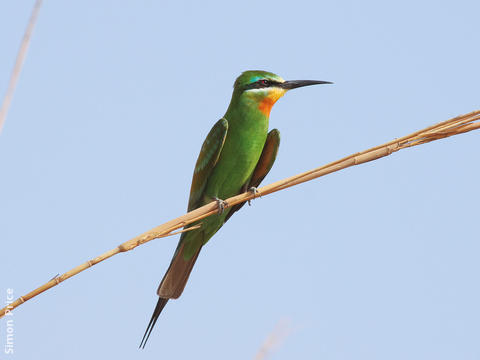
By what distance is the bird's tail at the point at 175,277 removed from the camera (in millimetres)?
3326

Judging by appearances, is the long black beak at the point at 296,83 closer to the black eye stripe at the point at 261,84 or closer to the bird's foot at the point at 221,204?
the black eye stripe at the point at 261,84

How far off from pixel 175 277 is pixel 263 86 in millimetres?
1292

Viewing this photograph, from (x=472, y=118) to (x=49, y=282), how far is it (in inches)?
48.7

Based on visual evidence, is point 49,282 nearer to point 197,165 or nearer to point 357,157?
point 357,157

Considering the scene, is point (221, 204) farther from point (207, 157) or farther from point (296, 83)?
point (296, 83)

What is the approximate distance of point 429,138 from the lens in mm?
1869

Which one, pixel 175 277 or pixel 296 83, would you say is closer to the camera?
pixel 175 277

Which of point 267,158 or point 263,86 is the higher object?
point 263,86

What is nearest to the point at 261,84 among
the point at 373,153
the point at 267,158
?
the point at 267,158

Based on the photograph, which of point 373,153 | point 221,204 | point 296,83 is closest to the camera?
point 373,153

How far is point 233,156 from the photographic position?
12.0ft

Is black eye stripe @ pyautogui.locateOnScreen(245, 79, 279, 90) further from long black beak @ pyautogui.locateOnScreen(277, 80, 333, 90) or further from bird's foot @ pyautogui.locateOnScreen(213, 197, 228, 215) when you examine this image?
bird's foot @ pyautogui.locateOnScreen(213, 197, 228, 215)

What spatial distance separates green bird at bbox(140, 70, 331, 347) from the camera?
359 cm

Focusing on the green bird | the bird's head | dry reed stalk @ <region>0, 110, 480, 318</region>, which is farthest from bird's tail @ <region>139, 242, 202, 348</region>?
dry reed stalk @ <region>0, 110, 480, 318</region>
